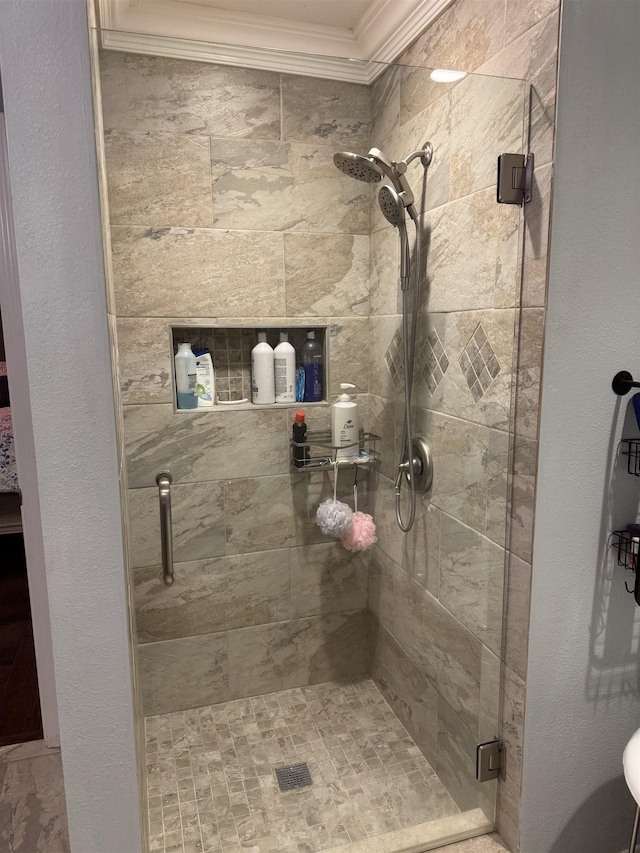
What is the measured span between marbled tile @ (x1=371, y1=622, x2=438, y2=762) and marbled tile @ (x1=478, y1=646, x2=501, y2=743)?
156mm

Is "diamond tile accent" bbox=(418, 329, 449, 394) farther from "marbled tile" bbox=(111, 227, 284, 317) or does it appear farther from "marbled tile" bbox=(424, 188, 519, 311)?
"marbled tile" bbox=(111, 227, 284, 317)

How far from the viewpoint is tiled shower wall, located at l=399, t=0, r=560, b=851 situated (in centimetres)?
121

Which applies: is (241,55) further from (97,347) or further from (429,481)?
(429,481)

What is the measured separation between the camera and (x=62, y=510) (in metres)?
1.06

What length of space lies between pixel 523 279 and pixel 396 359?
1.23 ft

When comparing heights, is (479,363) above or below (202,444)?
above

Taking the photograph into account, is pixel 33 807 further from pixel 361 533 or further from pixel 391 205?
pixel 391 205

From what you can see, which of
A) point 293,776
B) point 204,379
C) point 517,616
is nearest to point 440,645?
point 517,616

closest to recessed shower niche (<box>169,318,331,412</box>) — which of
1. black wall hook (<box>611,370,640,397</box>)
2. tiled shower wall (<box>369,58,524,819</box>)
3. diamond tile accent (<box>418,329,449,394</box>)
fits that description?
tiled shower wall (<box>369,58,524,819</box>)

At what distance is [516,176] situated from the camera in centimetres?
126

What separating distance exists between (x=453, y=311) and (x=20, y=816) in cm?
187

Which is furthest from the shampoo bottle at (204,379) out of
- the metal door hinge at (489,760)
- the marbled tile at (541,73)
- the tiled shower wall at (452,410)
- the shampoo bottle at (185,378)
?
the metal door hinge at (489,760)

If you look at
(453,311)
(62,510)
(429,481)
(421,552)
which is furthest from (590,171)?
(62,510)

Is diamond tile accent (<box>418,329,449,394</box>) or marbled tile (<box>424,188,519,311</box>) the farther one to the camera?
diamond tile accent (<box>418,329,449,394</box>)
